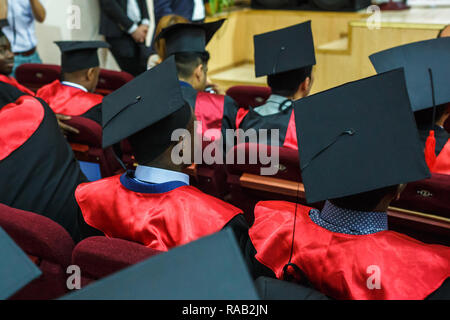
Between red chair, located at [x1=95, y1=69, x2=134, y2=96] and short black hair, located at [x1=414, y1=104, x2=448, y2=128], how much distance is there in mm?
2003

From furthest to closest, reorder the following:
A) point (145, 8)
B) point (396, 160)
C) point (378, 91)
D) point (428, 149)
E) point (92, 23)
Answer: point (92, 23), point (145, 8), point (428, 149), point (378, 91), point (396, 160)

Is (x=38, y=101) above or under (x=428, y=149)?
above

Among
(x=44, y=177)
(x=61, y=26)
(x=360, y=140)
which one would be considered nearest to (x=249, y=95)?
(x=44, y=177)

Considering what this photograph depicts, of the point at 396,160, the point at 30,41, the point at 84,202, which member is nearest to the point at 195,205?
the point at 84,202

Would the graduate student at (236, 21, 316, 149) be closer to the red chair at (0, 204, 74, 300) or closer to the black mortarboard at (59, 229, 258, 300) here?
the red chair at (0, 204, 74, 300)

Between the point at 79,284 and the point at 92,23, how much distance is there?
3961mm

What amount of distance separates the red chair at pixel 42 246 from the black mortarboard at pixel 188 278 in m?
0.43

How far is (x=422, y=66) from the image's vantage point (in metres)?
2.07

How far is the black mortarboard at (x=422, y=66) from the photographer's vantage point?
1.98 m

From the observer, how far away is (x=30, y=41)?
150 inches

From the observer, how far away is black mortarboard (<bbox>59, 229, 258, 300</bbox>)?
771 mm

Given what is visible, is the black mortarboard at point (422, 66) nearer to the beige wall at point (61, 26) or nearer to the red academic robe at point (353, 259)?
the red academic robe at point (353, 259)

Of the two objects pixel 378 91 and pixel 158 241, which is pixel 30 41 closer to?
pixel 158 241

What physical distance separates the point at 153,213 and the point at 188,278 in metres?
0.61
